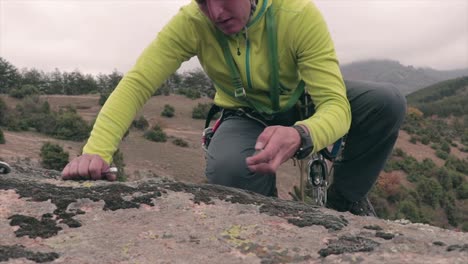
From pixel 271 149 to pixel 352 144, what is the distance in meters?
1.63

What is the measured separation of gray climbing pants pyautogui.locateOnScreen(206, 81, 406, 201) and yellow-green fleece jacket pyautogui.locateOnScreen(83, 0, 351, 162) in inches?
12.7

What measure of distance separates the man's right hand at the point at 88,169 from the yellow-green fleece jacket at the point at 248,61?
3.8 inches

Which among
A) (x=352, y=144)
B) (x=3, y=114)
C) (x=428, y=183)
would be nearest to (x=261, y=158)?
(x=352, y=144)

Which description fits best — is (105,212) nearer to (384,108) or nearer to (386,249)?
(386,249)

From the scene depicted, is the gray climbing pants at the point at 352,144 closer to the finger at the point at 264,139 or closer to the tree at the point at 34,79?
the finger at the point at 264,139

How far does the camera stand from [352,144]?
3.03 m

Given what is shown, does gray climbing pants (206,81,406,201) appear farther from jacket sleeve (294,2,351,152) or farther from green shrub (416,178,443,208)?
green shrub (416,178,443,208)

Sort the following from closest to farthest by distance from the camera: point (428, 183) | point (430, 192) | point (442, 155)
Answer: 1. point (430, 192)
2. point (428, 183)
3. point (442, 155)

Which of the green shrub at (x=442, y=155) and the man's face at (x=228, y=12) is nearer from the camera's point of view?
the man's face at (x=228, y=12)

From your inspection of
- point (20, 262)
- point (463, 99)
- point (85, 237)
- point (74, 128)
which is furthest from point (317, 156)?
point (463, 99)

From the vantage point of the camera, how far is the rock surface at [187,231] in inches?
49.6

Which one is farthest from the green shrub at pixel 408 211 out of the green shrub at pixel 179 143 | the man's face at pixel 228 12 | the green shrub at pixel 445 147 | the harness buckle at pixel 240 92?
the man's face at pixel 228 12

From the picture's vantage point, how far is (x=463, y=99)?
2963 inches

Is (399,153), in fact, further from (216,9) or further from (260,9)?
(216,9)
